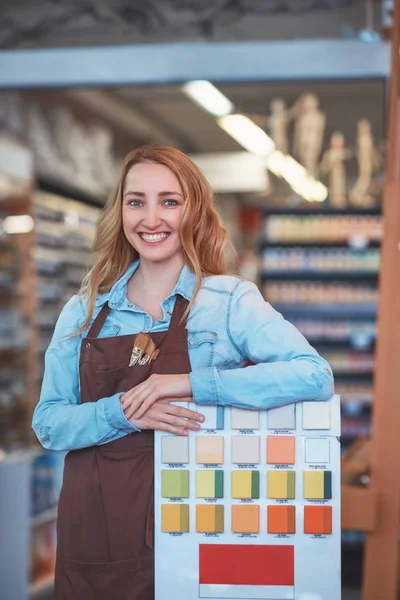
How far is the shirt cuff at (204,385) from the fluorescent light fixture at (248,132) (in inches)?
304

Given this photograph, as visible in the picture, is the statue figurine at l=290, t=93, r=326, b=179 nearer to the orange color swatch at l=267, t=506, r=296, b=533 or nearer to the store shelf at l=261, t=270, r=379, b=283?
the store shelf at l=261, t=270, r=379, b=283

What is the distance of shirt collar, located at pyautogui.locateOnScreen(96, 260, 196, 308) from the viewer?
2.11m

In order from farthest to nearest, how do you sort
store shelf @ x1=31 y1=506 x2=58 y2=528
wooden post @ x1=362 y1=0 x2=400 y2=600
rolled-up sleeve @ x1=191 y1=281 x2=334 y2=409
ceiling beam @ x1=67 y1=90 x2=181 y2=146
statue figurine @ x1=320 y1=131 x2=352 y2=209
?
1. ceiling beam @ x1=67 y1=90 x2=181 y2=146
2. statue figurine @ x1=320 y1=131 x2=352 y2=209
3. store shelf @ x1=31 y1=506 x2=58 y2=528
4. wooden post @ x1=362 y1=0 x2=400 y2=600
5. rolled-up sleeve @ x1=191 y1=281 x2=334 y2=409

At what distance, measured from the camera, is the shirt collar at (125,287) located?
211 cm

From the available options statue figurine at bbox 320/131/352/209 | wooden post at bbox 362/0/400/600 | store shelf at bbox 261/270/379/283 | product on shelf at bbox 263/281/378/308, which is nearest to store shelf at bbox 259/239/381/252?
store shelf at bbox 261/270/379/283

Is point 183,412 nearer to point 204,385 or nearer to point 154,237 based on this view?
point 204,385

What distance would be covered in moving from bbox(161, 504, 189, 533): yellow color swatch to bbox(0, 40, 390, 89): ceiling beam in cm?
254

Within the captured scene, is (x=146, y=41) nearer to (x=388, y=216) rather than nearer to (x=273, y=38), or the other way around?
(x=273, y=38)

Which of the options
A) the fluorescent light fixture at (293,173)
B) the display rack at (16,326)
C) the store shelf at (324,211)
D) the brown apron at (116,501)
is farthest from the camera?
the fluorescent light fixture at (293,173)

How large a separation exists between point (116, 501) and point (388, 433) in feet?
3.43

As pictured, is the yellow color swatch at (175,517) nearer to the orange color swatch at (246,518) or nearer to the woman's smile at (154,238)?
the orange color swatch at (246,518)

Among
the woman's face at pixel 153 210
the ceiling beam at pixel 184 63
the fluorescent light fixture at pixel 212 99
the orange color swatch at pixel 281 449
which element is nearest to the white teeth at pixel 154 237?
the woman's face at pixel 153 210

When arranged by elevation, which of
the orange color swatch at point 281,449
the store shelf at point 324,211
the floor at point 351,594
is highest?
the store shelf at point 324,211

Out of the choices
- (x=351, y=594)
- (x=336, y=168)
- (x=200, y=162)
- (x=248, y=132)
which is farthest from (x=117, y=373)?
(x=200, y=162)
